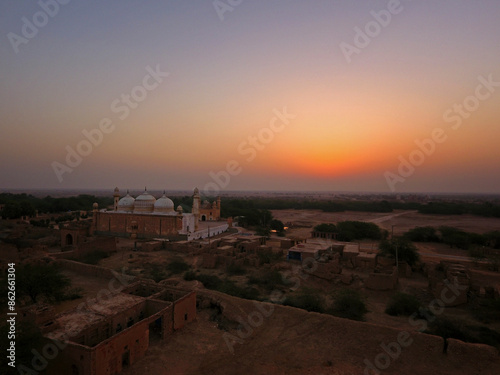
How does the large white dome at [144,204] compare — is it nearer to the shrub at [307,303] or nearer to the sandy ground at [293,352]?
the sandy ground at [293,352]

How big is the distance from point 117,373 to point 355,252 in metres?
16.5

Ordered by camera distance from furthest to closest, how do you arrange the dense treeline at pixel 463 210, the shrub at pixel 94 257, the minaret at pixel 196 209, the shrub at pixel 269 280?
the dense treeline at pixel 463 210 → the minaret at pixel 196 209 → the shrub at pixel 94 257 → the shrub at pixel 269 280

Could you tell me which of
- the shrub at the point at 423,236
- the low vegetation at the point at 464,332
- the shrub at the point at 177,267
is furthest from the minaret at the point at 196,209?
the low vegetation at the point at 464,332

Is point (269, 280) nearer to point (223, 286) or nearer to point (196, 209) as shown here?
point (223, 286)

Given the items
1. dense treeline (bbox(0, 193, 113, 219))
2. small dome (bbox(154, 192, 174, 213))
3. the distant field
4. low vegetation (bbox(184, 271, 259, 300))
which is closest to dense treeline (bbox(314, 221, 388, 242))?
the distant field

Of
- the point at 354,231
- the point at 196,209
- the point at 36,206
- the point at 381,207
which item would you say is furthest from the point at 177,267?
the point at 381,207

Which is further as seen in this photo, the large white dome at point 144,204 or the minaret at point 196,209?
the large white dome at point 144,204

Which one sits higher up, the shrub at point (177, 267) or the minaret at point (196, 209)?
the minaret at point (196, 209)

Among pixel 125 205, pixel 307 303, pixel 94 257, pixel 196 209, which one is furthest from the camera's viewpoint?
pixel 125 205

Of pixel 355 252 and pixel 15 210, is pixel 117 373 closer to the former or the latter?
pixel 355 252

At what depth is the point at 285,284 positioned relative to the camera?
634 inches

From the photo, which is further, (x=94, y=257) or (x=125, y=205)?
(x=125, y=205)

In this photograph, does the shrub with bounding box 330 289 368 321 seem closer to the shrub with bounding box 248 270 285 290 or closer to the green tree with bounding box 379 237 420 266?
the shrub with bounding box 248 270 285 290

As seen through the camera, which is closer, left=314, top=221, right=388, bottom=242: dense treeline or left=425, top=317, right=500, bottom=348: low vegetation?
left=425, top=317, right=500, bottom=348: low vegetation
